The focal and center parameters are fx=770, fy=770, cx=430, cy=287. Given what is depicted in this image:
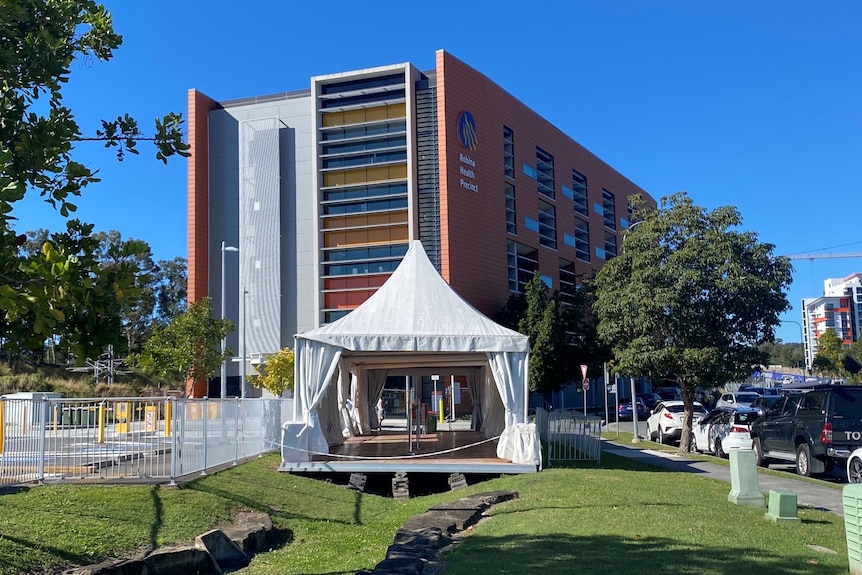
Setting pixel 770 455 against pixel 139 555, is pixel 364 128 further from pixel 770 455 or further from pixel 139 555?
pixel 139 555

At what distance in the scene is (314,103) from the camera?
4916 cm

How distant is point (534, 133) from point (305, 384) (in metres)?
44.0

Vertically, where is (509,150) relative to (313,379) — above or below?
above

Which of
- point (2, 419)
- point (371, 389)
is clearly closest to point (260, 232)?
point (371, 389)

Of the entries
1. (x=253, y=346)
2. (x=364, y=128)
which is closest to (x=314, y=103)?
(x=364, y=128)

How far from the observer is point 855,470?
1309 cm

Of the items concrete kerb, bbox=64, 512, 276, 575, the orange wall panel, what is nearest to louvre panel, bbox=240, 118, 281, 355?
the orange wall panel

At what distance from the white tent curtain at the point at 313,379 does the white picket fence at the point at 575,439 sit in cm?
491

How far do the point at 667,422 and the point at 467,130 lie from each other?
26532 millimetres

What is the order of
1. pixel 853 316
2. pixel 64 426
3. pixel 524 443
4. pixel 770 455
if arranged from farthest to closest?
pixel 853 316 → pixel 770 455 → pixel 524 443 → pixel 64 426

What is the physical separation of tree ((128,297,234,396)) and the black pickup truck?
25.7 m

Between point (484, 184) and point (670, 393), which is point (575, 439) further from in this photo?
point (670, 393)

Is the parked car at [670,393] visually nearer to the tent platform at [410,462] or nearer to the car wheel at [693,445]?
the car wheel at [693,445]

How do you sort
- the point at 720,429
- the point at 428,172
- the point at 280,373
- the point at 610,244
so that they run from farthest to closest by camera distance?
the point at 610,244
the point at 428,172
the point at 280,373
the point at 720,429
